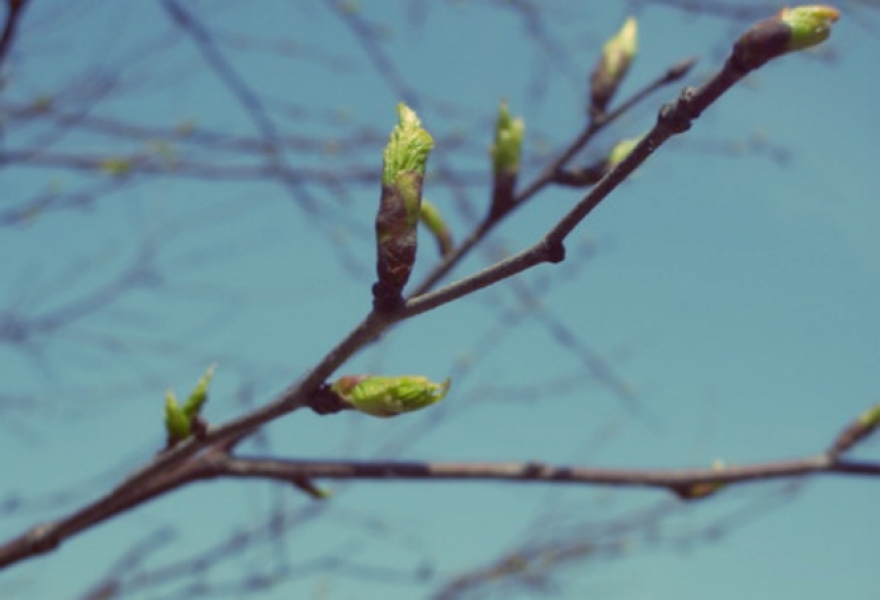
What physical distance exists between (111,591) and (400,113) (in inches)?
89.0

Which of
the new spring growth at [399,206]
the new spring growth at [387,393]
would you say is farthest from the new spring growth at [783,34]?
the new spring growth at [387,393]

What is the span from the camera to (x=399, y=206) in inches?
31.7

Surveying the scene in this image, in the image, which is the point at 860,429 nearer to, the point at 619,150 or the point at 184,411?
the point at 619,150

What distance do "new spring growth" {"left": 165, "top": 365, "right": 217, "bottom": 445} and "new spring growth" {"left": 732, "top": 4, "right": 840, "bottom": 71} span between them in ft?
2.19

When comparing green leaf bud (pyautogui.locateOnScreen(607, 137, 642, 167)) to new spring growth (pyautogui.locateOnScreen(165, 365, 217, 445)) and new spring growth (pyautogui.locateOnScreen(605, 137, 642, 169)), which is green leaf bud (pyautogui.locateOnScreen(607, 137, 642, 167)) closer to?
new spring growth (pyautogui.locateOnScreen(605, 137, 642, 169))

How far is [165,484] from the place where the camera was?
1.32 m

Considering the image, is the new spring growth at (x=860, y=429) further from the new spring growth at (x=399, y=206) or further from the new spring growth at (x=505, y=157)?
the new spring growth at (x=399, y=206)

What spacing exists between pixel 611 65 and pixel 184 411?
76cm

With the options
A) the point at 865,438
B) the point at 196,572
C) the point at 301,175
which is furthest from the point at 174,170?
the point at 865,438

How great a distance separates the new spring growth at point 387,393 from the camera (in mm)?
900

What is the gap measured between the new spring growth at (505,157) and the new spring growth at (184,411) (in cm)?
51

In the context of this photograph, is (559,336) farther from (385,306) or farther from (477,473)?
(385,306)

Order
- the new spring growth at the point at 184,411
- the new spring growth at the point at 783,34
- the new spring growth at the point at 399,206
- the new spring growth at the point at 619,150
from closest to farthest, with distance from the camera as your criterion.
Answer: the new spring growth at the point at 783,34, the new spring growth at the point at 399,206, the new spring growth at the point at 184,411, the new spring growth at the point at 619,150

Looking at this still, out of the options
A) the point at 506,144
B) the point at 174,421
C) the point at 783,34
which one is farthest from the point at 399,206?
the point at 506,144
